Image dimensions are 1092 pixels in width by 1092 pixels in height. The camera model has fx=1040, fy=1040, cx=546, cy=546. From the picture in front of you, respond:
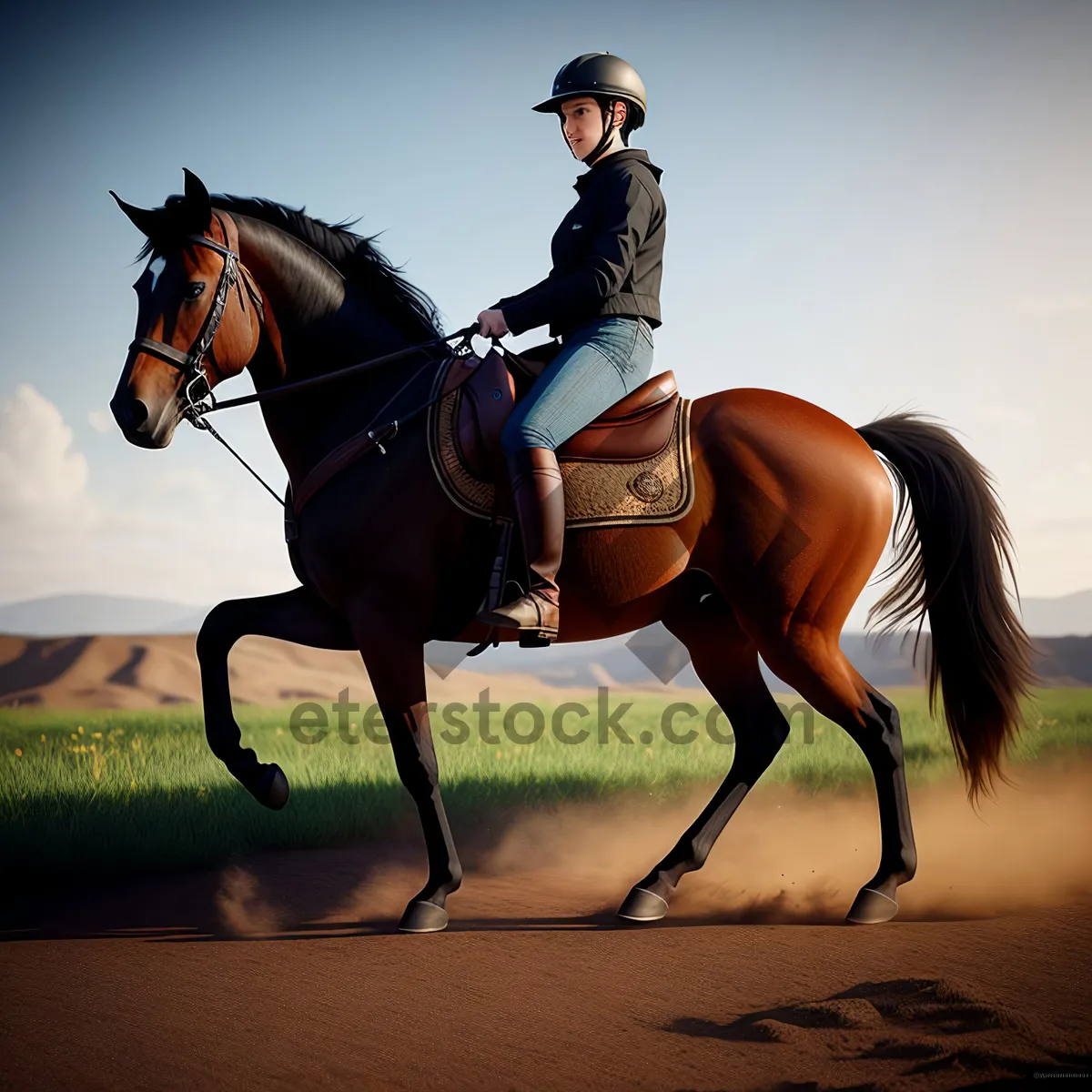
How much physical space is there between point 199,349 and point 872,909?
158 inches

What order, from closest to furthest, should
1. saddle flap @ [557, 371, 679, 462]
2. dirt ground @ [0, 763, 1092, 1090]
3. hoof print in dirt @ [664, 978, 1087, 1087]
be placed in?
hoof print in dirt @ [664, 978, 1087, 1087] → dirt ground @ [0, 763, 1092, 1090] → saddle flap @ [557, 371, 679, 462]

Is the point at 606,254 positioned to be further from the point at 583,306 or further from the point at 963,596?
the point at 963,596

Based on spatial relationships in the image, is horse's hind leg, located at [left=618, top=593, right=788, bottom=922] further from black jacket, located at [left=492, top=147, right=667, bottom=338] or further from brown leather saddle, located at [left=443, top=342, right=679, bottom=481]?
black jacket, located at [left=492, top=147, right=667, bottom=338]

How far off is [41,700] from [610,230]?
10.0 metres

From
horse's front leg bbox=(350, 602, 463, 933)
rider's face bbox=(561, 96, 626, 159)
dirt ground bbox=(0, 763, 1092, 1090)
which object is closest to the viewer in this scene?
dirt ground bbox=(0, 763, 1092, 1090)

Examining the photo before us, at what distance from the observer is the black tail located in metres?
5.13

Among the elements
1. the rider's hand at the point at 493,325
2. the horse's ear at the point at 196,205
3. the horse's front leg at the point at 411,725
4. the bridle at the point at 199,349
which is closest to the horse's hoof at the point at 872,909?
the horse's front leg at the point at 411,725

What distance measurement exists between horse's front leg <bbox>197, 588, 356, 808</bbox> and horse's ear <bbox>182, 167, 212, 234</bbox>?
1.78 m

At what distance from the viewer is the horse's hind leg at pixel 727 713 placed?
523 centimetres

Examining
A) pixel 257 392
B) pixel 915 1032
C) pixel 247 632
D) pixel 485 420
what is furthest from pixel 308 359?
pixel 915 1032

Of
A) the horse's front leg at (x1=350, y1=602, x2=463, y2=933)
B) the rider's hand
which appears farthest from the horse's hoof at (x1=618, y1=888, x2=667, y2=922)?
the rider's hand

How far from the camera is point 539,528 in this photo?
4.64 metres

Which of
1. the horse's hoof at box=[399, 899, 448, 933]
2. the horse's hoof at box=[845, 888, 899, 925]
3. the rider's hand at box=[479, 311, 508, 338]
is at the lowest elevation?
the horse's hoof at box=[399, 899, 448, 933]

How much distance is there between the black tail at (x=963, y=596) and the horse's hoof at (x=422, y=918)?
256 centimetres
